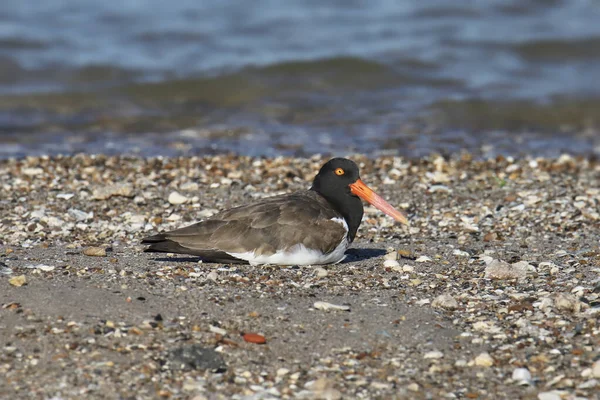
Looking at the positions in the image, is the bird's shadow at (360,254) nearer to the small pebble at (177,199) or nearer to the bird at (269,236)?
the bird at (269,236)

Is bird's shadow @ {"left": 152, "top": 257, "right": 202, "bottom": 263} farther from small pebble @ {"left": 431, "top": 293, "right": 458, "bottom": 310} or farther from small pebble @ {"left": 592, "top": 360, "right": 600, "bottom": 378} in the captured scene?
small pebble @ {"left": 592, "top": 360, "right": 600, "bottom": 378}

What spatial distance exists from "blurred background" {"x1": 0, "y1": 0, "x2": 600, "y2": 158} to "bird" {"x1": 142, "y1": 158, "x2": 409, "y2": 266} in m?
4.99

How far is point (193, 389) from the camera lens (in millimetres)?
4605

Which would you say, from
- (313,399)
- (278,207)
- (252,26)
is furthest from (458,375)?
(252,26)

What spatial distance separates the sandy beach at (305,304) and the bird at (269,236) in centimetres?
11

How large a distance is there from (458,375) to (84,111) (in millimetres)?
11010

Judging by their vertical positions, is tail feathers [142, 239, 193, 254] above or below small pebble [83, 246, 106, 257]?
above

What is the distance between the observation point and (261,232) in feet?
21.5

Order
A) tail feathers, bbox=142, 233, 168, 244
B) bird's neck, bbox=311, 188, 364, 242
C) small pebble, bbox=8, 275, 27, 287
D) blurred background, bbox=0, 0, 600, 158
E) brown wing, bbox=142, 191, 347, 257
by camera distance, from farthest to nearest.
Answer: blurred background, bbox=0, 0, 600, 158 < bird's neck, bbox=311, 188, 364, 242 < brown wing, bbox=142, 191, 347, 257 < tail feathers, bbox=142, 233, 168, 244 < small pebble, bbox=8, 275, 27, 287

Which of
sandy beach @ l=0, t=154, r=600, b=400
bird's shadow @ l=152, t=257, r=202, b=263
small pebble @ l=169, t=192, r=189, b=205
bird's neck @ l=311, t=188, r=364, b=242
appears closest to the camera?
sandy beach @ l=0, t=154, r=600, b=400

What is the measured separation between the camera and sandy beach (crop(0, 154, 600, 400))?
4727 millimetres

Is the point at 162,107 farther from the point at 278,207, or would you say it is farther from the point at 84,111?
the point at 278,207

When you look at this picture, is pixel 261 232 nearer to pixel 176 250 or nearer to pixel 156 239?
pixel 176 250

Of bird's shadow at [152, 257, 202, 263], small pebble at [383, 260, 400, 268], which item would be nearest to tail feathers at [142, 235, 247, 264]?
bird's shadow at [152, 257, 202, 263]
